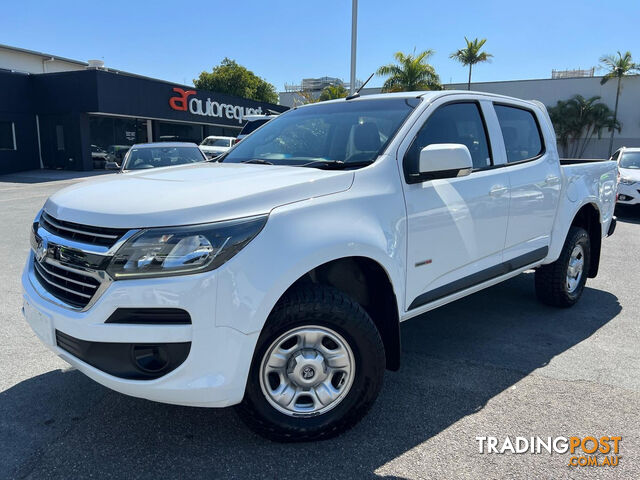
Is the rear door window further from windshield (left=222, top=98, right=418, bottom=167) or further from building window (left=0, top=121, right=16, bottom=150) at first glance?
building window (left=0, top=121, right=16, bottom=150)

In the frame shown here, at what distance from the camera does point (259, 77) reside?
2162 inches

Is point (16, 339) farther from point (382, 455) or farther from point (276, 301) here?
point (382, 455)

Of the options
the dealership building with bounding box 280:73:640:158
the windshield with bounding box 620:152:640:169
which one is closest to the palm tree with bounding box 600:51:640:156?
the dealership building with bounding box 280:73:640:158

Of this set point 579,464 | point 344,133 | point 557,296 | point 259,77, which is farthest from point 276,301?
point 259,77

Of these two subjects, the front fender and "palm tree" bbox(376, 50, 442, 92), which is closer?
the front fender

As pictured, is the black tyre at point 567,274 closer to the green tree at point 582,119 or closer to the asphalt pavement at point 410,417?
the asphalt pavement at point 410,417

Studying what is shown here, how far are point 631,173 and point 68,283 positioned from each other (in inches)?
Result: 483

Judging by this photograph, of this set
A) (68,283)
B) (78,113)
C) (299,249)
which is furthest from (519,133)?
(78,113)

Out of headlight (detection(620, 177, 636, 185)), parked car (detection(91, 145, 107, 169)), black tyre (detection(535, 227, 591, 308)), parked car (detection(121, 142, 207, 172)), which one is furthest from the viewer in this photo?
parked car (detection(91, 145, 107, 169))

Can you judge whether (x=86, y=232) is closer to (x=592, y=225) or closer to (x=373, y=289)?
(x=373, y=289)

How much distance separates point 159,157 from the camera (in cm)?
977

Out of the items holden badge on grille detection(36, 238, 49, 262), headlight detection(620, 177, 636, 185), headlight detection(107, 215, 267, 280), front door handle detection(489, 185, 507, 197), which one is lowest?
headlight detection(620, 177, 636, 185)

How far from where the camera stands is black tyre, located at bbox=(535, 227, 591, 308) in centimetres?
455

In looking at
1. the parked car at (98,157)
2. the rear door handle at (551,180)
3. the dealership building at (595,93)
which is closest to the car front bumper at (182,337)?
the rear door handle at (551,180)
